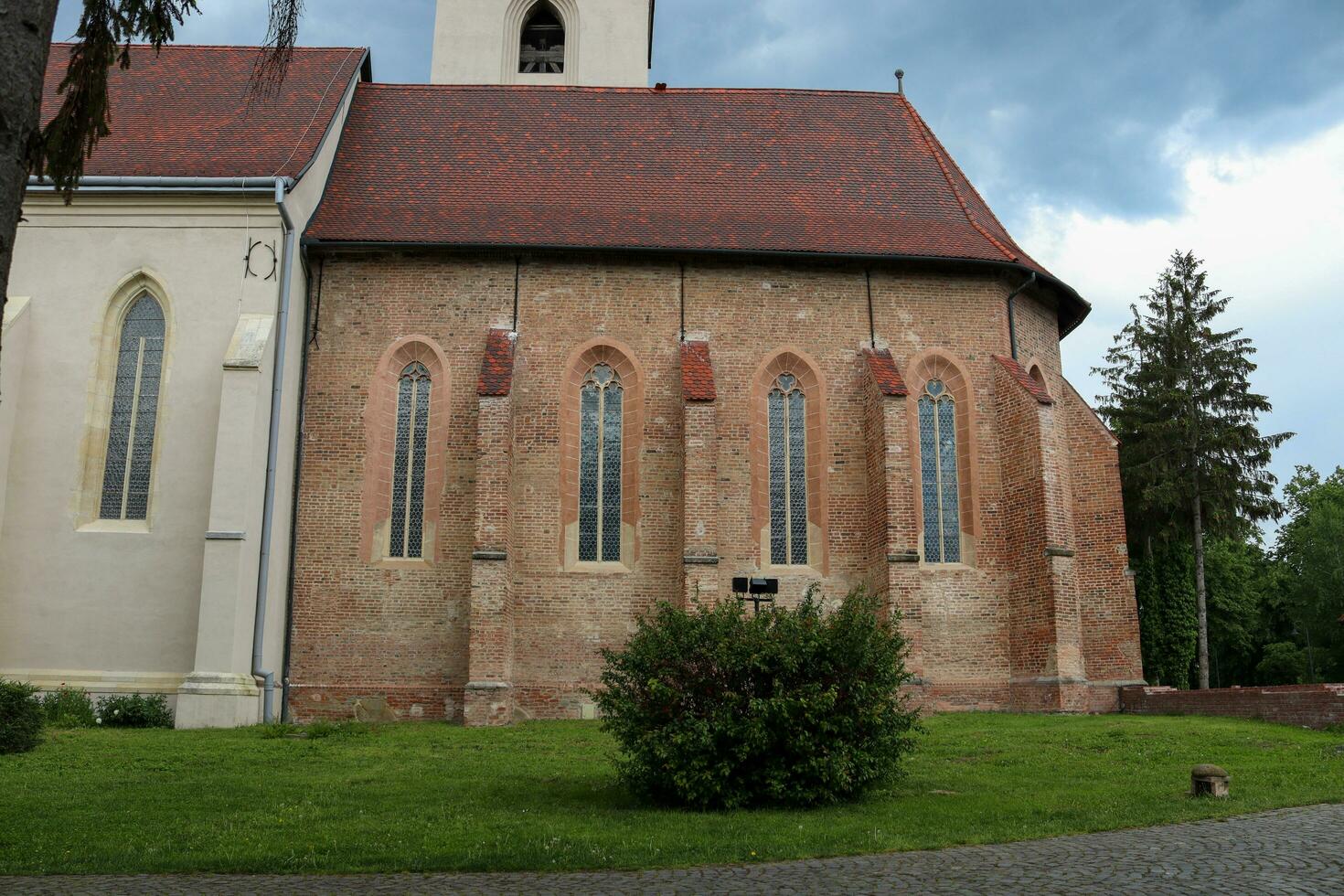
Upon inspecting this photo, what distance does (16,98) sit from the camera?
5398 mm

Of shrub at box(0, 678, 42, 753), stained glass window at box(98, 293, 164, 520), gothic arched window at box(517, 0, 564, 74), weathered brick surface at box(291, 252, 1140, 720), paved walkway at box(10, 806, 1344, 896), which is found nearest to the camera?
paved walkway at box(10, 806, 1344, 896)

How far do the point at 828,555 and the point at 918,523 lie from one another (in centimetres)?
169

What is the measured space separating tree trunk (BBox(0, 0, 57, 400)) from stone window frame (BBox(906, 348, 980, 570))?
15.3 metres

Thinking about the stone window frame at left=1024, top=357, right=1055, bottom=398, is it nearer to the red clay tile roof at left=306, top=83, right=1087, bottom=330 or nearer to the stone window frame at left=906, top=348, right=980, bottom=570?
the red clay tile roof at left=306, top=83, right=1087, bottom=330

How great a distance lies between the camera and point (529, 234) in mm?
19281

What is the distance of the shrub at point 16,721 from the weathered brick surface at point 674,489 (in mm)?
4647

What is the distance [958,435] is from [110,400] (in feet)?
45.1

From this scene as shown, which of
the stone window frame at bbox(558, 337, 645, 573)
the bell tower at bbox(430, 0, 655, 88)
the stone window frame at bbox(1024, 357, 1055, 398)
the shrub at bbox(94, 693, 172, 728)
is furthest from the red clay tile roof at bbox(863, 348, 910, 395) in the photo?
the shrub at bbox(94, 693, 172, 728)

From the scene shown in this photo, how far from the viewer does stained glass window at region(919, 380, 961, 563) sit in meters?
18.9

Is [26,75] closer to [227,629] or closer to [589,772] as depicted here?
[589,772]

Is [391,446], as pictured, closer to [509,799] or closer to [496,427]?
[496,427]

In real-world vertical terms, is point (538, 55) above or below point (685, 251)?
above

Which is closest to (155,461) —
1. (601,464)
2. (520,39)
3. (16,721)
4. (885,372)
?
(16,721)

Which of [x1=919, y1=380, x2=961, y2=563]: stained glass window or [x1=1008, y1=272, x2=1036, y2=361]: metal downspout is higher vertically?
[x1=1008, y1=272, x2=1036, y2=361]: metal downspout
